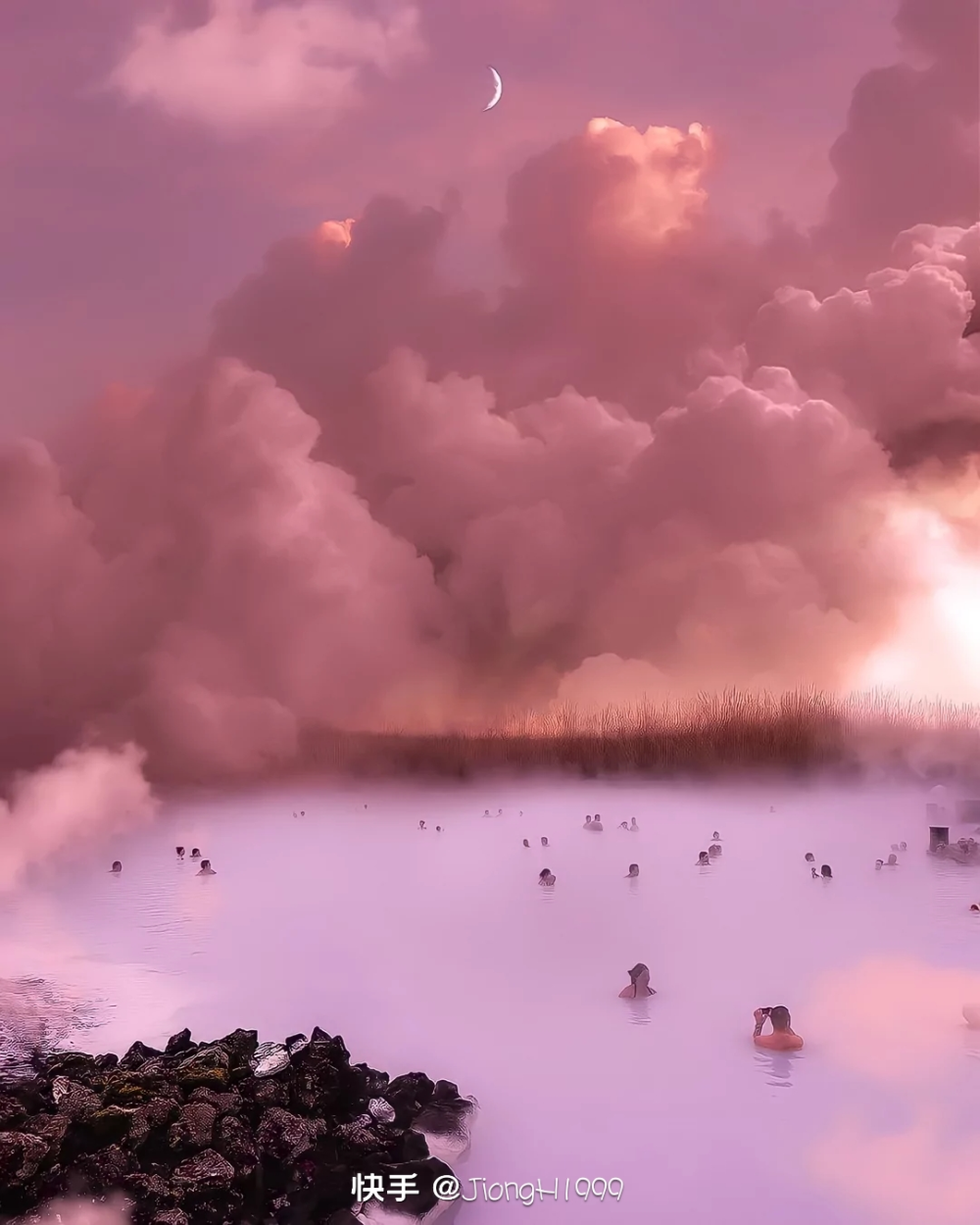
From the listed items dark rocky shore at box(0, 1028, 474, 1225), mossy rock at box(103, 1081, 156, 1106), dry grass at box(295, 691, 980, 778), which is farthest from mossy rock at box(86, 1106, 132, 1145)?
dry grass at box(295, 691, 980, 778)

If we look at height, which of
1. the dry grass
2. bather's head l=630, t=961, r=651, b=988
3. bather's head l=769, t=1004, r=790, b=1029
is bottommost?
bather's head l=769, t=1004, r=790, b=1029

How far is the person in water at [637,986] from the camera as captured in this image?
679 centimetres

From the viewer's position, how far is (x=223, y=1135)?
4355mm

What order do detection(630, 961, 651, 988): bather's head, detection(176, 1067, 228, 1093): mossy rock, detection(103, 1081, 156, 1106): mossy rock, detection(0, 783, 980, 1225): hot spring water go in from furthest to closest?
detection(630, 961, 651, 988): bather's head < detection(0, 783, 980, 1225): hot spring water < detection(176, 1067, 228, 1093): mossy rock < detection(103, 1081, 156, 1106): mossy rock

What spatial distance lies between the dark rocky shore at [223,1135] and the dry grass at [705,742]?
7354 millimetres

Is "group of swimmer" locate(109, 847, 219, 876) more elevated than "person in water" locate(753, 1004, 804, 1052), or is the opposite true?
"group of swimmer" locate(109, 847, 219, 876)

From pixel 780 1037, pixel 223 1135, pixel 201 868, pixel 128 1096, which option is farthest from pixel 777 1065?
pixel 201 868

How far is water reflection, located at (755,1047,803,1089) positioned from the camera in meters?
5.55

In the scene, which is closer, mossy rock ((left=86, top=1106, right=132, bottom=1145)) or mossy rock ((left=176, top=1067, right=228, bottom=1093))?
mossy rock ((left=86, top=1106, right=132, bottom=1145))

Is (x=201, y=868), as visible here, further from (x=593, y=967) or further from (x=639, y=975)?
(x=639, y=975)

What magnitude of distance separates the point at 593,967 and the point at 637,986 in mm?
592

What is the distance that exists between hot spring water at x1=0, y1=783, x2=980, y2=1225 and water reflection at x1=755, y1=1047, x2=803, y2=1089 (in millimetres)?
23

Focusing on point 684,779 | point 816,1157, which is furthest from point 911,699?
point 816,1157

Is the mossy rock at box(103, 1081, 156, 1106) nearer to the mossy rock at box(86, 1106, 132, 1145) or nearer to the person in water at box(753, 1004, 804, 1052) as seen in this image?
the mossy rock at box(86, 1106, 132, 1145)
